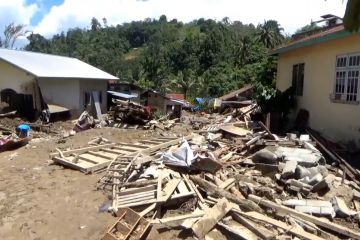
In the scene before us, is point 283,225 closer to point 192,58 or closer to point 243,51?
point 243,51

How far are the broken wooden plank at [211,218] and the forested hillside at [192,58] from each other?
1693 centimetres

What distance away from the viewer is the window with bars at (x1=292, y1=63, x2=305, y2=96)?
1644cm

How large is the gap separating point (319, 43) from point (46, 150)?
10.2m

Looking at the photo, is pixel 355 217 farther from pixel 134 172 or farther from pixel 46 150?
pixel 46 150

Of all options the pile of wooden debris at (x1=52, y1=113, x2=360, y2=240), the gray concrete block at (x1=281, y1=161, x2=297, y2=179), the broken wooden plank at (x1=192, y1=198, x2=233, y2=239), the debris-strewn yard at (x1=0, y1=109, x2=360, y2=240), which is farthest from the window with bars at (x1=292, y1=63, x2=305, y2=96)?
the broken wooden plank at (x1=192, y1=198, x2=233, y2=239)

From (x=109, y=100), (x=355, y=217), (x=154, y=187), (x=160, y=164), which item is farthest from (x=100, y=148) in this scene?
(x=109, y=100)

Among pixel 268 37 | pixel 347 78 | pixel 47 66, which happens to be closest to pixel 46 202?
pixel 347 78

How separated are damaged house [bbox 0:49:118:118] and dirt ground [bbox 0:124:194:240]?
7461mm

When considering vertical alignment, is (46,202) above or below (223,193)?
below

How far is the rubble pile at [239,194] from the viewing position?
687 centimetres

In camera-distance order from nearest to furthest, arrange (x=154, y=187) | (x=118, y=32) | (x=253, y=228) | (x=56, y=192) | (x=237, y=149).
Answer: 1. (x=253, y=228)
2. (x=154, y=187)
3. (x=56, y=192)
4. (x=237, y=149)
5. (x=118, y=32)

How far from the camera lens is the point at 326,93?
13.8 meters

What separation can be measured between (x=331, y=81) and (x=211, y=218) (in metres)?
8.36

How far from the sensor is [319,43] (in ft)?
46.4
